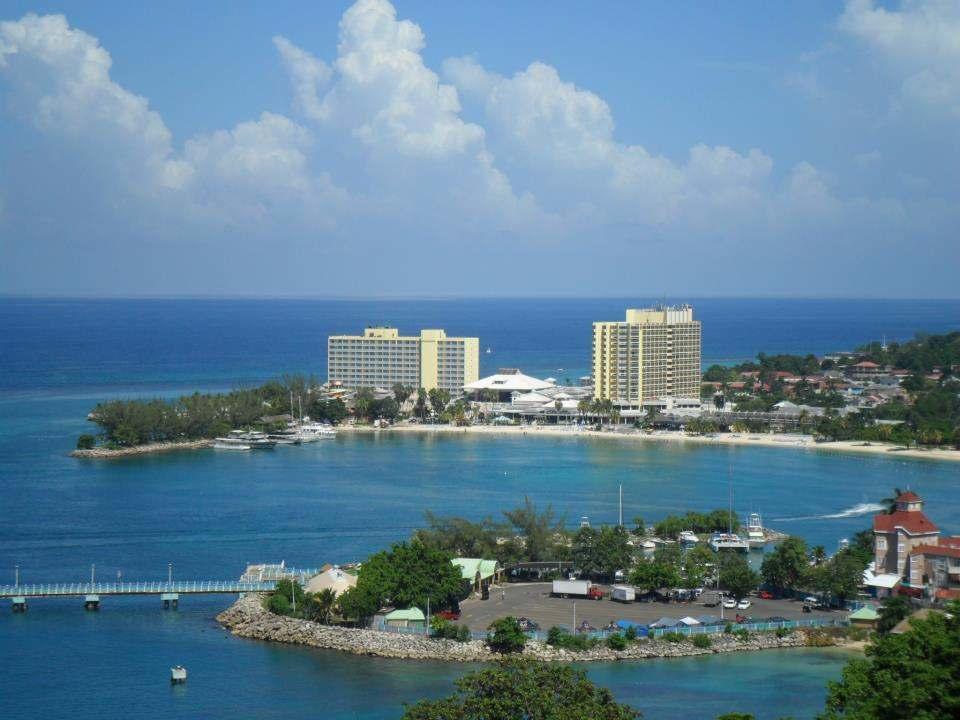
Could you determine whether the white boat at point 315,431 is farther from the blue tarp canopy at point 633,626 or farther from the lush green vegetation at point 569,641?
the lush green vegetation at point 569,641

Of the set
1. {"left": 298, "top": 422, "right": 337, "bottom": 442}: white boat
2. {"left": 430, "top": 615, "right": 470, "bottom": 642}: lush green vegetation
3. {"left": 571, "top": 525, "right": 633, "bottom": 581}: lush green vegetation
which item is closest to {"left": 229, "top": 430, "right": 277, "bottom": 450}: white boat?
{"left": 298, "top": 422, "right": 337, "bottom": 442}: white boat

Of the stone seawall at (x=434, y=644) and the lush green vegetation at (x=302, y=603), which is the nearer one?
the stone seawall at (x=434, y=644)

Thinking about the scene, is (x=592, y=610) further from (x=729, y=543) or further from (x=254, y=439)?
(x=254, y=439)

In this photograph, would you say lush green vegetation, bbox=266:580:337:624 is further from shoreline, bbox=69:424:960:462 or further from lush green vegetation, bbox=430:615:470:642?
shoreline, bbox=69:424:960:462

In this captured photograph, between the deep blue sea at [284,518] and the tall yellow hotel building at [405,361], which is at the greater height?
the tall yellow hotel building at [405,361]

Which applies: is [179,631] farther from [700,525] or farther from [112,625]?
[700,525]

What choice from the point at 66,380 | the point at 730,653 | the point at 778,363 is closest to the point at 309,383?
the point at 66,380

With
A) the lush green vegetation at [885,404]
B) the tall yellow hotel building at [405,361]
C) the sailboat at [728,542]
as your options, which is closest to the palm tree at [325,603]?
the sailboat at [728,542]
